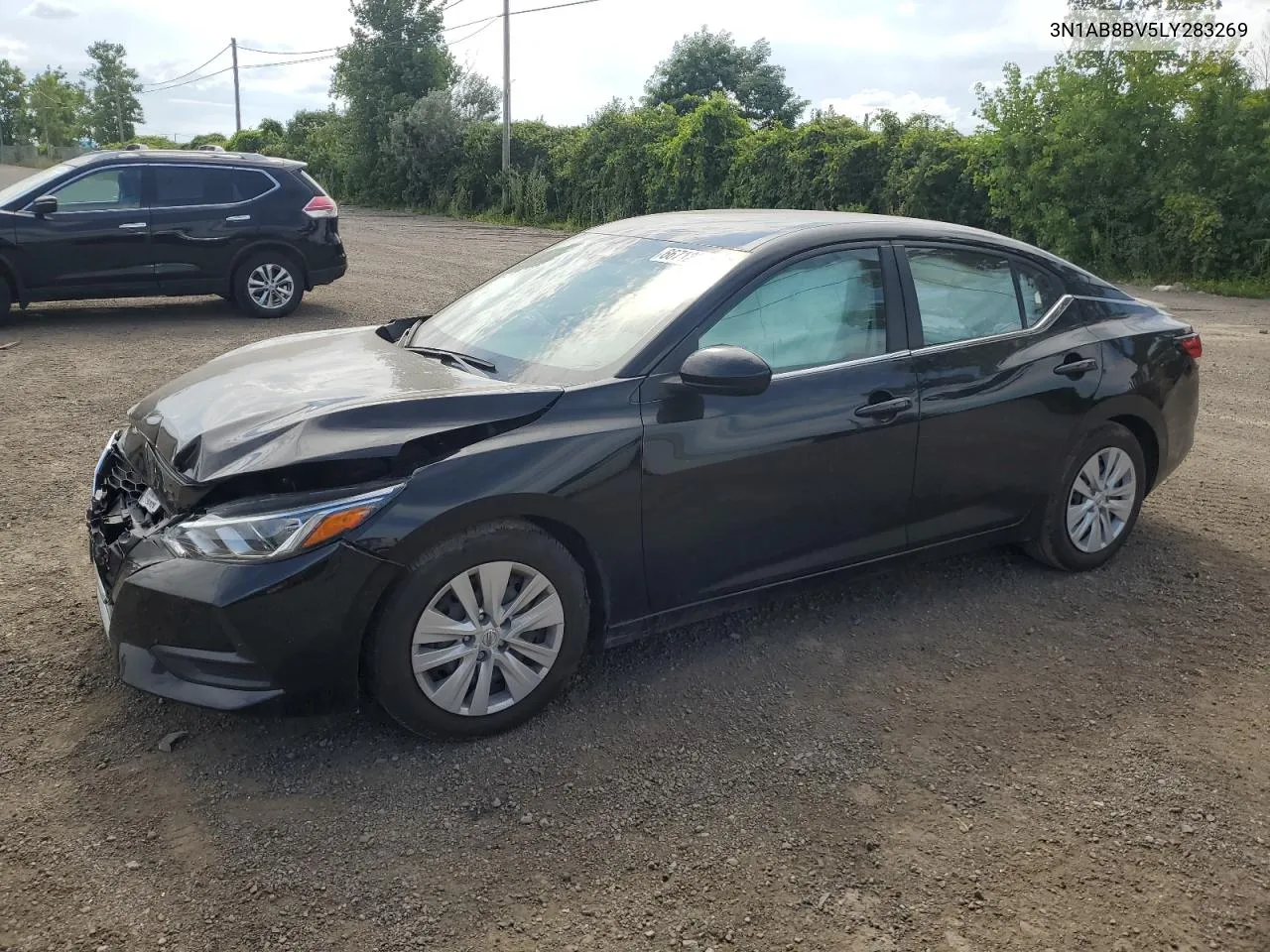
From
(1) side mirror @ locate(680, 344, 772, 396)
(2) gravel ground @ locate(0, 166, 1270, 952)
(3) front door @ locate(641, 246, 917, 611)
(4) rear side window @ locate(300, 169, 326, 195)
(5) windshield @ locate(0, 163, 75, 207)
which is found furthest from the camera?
(4) rear side window @ locate(300, 169, 326, 195)

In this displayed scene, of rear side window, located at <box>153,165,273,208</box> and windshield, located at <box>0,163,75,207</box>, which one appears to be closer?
windshield, located at <box>0,163,75,207</box>

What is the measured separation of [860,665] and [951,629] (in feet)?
1.82

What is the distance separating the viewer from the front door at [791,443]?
3.68 metres

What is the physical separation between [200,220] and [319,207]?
1.22 metres

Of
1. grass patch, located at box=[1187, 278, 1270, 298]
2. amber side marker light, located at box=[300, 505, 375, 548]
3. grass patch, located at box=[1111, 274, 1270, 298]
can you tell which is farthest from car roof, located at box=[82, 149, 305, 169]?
grass patch, located at box=[1187, 278, 1270, 298]

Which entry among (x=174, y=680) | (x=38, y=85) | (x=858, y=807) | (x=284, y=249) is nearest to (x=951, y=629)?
(x=858, y=807)

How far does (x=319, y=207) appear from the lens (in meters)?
11.4

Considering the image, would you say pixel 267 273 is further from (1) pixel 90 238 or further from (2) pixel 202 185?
(1) pixel 90 238

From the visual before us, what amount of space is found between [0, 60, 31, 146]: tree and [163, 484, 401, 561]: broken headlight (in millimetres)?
118749

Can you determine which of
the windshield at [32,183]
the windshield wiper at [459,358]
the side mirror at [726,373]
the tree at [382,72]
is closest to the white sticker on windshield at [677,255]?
the side mirror at [726,373]

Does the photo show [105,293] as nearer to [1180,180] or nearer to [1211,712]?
[1211,712]

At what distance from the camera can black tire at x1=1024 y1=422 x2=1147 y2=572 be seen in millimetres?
4738

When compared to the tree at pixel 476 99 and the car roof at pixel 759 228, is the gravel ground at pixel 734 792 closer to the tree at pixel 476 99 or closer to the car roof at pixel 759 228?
the car roof at pixel 759 228

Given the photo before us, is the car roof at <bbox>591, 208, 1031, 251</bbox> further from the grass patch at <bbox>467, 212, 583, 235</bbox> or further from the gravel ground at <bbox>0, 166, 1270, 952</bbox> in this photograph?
the grass patch at <bbox>467, 212, 583, 235</bbox>
